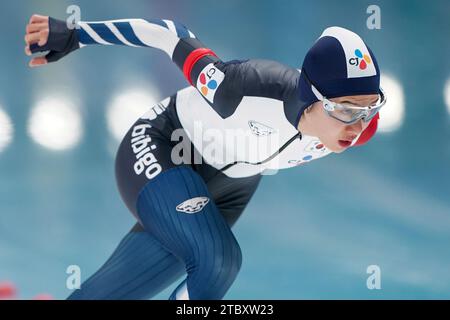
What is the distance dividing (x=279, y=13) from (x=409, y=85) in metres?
1.11

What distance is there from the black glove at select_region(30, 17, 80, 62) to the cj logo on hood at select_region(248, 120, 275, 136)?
32.7 inches

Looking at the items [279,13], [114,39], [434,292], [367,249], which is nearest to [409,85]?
[279,13]

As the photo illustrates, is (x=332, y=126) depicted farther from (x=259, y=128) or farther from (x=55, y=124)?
(x=55, y=124)

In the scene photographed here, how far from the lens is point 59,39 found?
2814mm

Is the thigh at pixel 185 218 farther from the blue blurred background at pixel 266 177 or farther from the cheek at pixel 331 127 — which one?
the blue blurred background at pixel 266 177

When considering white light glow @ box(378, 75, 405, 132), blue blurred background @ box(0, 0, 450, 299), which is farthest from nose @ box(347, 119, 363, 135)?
white light glow @ box(378, 75, 405, 132)

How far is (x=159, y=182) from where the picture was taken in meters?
2.66

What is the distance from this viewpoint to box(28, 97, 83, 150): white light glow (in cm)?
460

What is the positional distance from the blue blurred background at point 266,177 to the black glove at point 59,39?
1549 millimetres

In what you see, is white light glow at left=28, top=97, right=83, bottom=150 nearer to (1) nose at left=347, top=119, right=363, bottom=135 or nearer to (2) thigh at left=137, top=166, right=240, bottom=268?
(2) thigh at left=137, top=166, right=240, bottom=268

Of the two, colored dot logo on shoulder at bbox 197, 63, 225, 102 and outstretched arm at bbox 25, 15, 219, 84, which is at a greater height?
outstretched arm at bbox 25, 15, 219, 84

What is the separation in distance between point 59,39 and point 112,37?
212 mm

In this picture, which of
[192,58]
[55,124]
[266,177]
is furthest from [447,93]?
[192,58]
